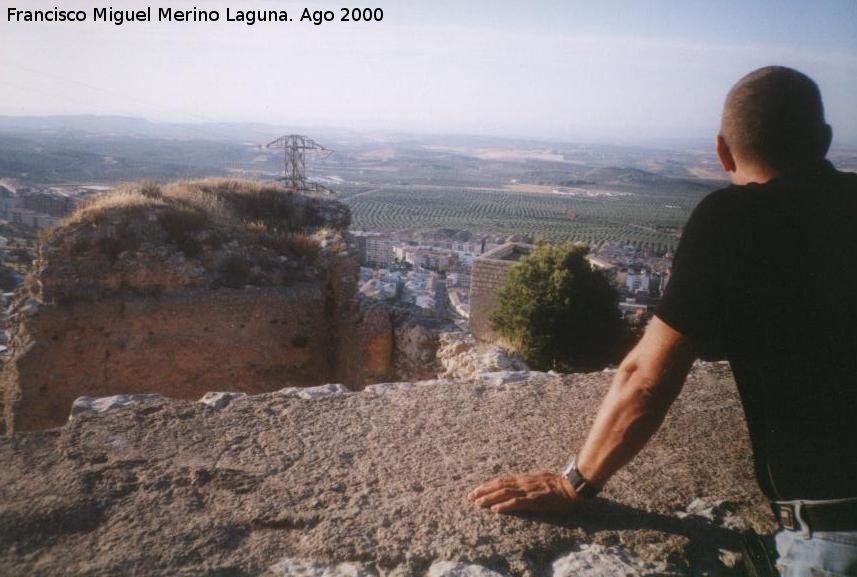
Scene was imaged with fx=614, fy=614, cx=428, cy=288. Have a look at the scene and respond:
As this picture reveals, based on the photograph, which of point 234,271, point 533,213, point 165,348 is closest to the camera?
point 165,348

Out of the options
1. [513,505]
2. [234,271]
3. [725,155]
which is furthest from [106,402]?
[234,271]

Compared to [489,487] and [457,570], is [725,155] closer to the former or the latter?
[489,487]

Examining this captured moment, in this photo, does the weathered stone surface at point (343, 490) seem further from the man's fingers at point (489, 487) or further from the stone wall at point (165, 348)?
the stone wall at point (165, 348)

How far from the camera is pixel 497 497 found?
82.8 inches

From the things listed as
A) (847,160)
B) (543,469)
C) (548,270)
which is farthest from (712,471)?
(548,270)

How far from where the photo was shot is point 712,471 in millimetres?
2529

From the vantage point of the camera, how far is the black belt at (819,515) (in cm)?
158

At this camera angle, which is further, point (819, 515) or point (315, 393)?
point (315, 393)

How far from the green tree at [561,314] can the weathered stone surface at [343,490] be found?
844cm

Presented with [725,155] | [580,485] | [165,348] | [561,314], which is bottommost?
[561,314]

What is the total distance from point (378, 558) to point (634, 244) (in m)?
23.5

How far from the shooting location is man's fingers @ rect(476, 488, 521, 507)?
2.10 m

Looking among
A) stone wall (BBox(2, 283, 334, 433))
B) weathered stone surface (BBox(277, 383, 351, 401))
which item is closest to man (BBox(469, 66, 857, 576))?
weathered stone surface (BBox(277, 383, 351, 401))

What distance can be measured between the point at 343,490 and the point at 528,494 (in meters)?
0.66
